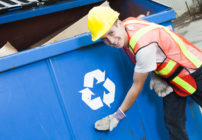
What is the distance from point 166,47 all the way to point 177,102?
456 millimetres

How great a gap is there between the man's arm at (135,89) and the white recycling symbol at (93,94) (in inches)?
5.1

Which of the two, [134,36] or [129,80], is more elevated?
[134,36]

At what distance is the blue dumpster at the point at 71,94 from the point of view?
4.35ft

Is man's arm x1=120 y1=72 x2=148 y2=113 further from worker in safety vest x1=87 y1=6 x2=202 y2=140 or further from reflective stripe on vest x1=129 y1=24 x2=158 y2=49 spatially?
reflective stripe on vest x1=129 y1=24 x2=158 y2=49

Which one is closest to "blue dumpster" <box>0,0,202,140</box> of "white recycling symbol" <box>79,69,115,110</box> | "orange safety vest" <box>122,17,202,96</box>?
"white recycling symbol" <box>79,69,115,110</box>

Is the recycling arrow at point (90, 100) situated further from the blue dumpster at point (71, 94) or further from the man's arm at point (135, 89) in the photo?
the man's arm at point (135, 89)

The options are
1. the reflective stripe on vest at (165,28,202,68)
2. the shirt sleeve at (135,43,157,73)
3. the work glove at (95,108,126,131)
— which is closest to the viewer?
the shirt sleeve at (135,43,157,73)

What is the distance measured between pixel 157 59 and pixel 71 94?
60cm

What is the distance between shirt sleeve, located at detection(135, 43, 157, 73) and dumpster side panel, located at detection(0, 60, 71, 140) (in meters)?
0.58

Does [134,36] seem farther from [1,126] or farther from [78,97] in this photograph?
[1,126]

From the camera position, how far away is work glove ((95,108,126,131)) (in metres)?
1.50

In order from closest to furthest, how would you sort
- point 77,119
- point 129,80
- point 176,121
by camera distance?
point 77,119 < point 176,121 < point 129,80

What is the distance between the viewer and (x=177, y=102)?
158cm

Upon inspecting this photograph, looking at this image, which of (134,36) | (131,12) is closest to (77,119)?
(134,36)
